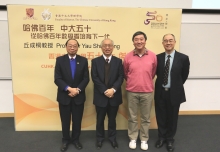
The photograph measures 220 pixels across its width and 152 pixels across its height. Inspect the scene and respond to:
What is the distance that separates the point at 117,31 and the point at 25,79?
1587 mm

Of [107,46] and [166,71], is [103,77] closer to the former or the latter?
[107,46]

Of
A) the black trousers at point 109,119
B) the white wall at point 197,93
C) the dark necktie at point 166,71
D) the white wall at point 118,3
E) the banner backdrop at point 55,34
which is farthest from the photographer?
the white wall at point 197,93

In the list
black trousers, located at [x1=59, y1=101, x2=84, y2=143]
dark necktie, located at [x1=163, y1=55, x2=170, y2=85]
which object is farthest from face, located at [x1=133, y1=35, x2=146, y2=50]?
black trousers, located at [x1=59, y1=101, x2=84, y2=143]

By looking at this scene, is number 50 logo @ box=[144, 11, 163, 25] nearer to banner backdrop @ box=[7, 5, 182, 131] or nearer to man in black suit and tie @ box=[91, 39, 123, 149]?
banner backdrop @ box=[7, 5, 182, 131]

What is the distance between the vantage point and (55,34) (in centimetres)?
278

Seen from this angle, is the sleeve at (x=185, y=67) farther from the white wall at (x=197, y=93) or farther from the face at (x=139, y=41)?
the white wall at (x=197, y=93)

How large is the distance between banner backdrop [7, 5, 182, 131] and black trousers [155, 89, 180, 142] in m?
0.68

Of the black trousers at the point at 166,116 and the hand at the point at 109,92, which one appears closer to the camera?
the hand at the point at 109,92

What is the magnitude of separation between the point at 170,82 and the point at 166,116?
0.51 metres

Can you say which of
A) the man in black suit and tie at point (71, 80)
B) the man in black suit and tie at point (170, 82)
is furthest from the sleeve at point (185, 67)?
the man in black suit and tie at point (71, 80)

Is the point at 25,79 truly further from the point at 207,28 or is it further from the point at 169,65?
the point at 207,28

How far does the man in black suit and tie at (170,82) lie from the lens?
7.54 feet

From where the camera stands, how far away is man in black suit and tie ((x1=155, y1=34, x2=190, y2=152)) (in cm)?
230

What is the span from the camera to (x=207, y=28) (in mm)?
3410
